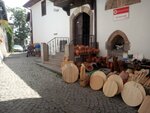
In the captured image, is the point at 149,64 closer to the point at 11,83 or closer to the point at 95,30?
the point at 95,30

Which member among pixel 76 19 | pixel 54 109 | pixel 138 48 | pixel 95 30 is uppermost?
pixel 76 19

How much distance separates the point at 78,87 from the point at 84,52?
2933 mm

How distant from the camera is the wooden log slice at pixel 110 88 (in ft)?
19.6

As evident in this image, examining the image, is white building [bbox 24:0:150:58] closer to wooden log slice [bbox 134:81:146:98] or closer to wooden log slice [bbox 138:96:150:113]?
wooden log slice [bbox 134:81:146:98]

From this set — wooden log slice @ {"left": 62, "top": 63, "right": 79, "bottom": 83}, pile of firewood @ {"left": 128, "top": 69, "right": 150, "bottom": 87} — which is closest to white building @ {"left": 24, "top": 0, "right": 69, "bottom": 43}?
wooden log slice @ {"left": 62, "top": 63, "right": 79, "bottom": 83}

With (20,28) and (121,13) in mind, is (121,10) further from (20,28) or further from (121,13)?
(20,28)

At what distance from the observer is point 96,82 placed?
269 inches

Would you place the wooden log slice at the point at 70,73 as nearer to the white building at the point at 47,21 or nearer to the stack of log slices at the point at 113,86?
the stack of log slices at the point at 113,86

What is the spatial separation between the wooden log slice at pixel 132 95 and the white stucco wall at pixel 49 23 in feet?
27.0

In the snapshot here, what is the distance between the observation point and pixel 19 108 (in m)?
5.25

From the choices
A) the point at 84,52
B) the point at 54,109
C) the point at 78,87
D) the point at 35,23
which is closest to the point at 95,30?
→ the point at 84,52

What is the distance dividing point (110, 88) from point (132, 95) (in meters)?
0.82

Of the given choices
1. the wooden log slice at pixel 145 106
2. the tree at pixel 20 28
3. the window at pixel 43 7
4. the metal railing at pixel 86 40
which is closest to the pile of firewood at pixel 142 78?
the wooden log slice at pixel 145 106

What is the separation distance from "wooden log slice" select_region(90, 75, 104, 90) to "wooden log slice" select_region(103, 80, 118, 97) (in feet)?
1.19
